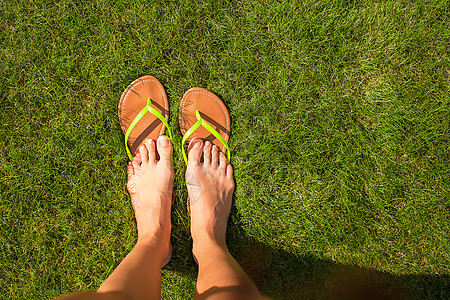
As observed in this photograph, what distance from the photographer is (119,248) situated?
1.80 meters

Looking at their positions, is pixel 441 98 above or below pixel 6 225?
above

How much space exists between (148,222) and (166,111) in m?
0.74

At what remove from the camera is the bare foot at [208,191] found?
5.67 feet

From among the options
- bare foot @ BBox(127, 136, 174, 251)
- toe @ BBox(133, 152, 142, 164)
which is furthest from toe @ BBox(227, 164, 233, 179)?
toe @ BBox(133, 152, 142, 164)

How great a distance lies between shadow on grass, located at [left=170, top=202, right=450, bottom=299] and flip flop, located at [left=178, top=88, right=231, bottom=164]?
75 centimetres

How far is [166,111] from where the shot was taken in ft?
6.19

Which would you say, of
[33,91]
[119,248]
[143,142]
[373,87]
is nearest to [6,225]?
[119,248]

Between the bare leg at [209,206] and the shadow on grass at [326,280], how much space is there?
286mm

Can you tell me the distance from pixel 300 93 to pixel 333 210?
31.7 inches

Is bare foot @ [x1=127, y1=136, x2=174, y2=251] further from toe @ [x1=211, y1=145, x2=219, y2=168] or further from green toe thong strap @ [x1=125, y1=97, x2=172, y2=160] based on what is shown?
toe @ [x1=211, y1=145, x2=219, y2=168]

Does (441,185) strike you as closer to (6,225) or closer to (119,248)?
(119,248)

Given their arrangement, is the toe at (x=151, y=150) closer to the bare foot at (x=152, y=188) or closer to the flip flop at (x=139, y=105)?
the bare foot at (x=152, y=188)

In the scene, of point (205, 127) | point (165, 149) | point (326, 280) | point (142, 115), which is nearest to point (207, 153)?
point (205, 127)

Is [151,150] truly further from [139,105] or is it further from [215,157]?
[215,157]
